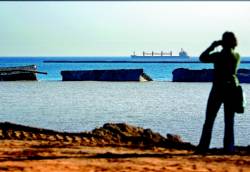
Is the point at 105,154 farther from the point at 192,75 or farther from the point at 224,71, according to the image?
the point at 192,75

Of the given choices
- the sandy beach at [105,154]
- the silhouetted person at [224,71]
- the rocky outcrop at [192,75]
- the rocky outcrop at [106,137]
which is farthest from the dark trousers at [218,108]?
the rocky outcrop at [192,75]

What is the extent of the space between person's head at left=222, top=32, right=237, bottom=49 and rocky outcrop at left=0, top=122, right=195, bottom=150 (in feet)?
8.98

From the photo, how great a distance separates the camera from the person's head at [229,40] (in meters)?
10.4

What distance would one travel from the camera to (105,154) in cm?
1057

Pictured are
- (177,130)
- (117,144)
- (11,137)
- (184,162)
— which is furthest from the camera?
(177,130)

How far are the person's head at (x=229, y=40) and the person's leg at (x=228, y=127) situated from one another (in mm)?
1096

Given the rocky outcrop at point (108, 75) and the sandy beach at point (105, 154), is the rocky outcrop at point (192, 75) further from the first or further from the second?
the sandy beach at point (105, 154)

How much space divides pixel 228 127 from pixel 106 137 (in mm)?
3680

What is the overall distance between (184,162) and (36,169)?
2.55 m

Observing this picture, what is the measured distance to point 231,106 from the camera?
34.6 ft

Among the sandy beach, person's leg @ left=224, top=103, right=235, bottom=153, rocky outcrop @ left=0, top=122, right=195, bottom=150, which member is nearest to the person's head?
person's leg @ left=224, top=103, right=235, bottom=153

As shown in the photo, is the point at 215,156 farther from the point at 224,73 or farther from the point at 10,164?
the point at 10,164

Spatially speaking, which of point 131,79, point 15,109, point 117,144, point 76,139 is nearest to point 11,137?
point 76,139

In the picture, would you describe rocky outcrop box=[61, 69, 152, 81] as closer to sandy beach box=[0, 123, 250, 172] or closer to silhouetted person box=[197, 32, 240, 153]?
sandy beach box=[0, 123, 250, 172]
